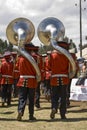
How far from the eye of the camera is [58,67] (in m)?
11.6

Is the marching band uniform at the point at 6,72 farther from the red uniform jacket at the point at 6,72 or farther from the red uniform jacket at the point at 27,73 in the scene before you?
the red uniform jacket at the point at 27,73

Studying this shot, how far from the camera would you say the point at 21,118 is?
11.8 meters

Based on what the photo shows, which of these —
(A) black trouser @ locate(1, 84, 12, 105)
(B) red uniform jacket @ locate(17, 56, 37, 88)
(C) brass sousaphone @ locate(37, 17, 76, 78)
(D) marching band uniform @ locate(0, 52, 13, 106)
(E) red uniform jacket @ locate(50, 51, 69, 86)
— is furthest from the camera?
(A) black trouser @ locate(1, 84, 12, 105)

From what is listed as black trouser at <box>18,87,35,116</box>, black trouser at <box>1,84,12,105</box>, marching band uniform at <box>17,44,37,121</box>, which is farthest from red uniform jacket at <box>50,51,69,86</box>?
black trouser at <box>1,84,12,105</box>

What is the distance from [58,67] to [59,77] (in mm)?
270

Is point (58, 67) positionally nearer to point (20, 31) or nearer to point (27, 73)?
point (27, 73)

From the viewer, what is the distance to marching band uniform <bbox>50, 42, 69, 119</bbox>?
38.1 feet

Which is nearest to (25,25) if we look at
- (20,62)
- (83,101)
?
(20,62)

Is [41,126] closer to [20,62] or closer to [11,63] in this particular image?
[20,62]

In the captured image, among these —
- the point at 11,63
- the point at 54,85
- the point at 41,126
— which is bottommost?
the point at 41,126

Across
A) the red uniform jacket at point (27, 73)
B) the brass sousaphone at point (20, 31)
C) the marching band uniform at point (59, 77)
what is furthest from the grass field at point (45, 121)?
the brass sousaphone at point (20, 31)

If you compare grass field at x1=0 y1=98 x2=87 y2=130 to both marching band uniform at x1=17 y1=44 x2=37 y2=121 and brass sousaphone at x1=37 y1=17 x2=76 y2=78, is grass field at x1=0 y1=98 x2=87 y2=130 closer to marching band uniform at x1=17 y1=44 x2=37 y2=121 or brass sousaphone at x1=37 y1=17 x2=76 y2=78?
marching band uniform at x1=17 y1=44 x2=37 y2=121

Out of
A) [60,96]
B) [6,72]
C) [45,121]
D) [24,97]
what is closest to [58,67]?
[60,96]

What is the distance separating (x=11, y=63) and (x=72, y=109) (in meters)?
2.81
